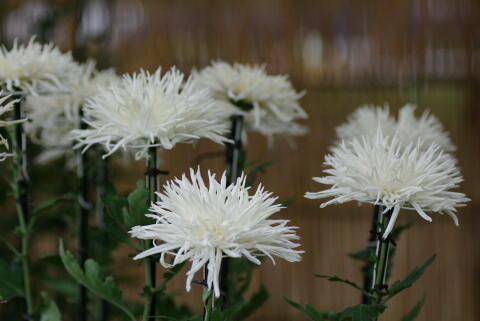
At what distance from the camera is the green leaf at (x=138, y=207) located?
1.40 ft

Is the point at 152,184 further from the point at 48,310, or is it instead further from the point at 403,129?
the point at 403,129

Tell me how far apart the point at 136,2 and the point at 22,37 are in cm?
31

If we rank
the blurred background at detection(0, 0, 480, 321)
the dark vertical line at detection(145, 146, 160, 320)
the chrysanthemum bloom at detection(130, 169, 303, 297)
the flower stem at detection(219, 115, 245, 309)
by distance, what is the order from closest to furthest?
1. the chrysanthemum bloom at detection(130, 169, 303, 297)
2. the dark vertical line at detection(145, 146, 160, 320)
3. the flower stem at detection(219, 115, 245, 309)
4. the blurred background at detection(0, 0, 480, 321)

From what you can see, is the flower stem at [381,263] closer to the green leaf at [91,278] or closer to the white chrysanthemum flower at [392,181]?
the white chrysanthemum flower at [392,181]

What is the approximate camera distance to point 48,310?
1.67 ft

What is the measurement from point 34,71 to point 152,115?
0.15 m

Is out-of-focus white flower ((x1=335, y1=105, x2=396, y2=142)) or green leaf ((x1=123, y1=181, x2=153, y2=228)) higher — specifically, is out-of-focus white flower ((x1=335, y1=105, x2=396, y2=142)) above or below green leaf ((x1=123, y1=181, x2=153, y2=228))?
above

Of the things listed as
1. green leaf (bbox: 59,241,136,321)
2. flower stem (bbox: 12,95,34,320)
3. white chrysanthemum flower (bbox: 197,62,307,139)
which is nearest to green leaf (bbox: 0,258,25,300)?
flower stem (bbox: 12,95,34,320)

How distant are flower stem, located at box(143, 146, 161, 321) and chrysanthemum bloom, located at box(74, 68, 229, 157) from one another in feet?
0.03

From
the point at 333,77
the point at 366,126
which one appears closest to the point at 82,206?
the point at 366,126

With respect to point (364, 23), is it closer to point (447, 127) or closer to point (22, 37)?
point (447, 127)

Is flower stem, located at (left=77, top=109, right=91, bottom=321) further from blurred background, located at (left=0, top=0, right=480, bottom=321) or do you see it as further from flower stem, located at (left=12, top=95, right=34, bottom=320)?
blurred background, located at (left=0, top=0, right=480, bottom=321)

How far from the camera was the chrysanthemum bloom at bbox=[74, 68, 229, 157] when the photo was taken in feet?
1.47

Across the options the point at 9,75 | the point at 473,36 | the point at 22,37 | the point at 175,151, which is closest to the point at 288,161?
the point at 175,151
